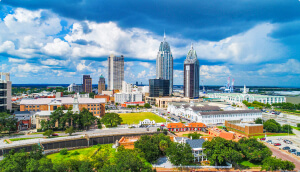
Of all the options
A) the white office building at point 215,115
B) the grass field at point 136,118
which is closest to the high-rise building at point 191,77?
the white office building at point 215,115

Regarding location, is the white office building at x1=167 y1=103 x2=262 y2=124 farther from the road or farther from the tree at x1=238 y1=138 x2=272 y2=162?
the tree at x1=238 y1=138 x2=272 y2=162

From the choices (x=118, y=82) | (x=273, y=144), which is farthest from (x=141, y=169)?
(x=118, y=82)

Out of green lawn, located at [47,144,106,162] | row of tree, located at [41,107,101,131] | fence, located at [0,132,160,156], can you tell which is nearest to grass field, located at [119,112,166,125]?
row of tree, located at [41,107,101,131]

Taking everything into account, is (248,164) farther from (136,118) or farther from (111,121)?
(136,118)

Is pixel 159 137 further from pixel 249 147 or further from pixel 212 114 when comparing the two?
pixel 212 114

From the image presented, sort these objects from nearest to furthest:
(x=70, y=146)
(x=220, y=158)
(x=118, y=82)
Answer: (x=220, y=158) → (x=70, y=146) → (x=118, y=82)

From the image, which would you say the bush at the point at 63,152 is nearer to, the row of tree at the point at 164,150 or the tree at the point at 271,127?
the row of tree at the point at 164,150

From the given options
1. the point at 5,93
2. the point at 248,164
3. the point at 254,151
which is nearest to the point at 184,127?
the point at 248,164
